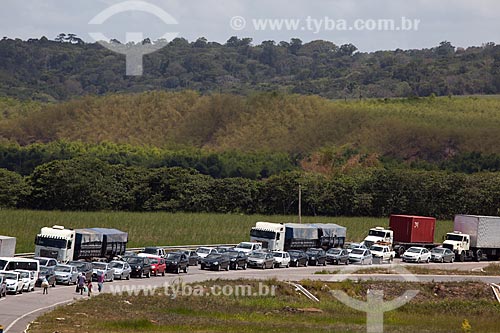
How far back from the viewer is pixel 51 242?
66.2 meters

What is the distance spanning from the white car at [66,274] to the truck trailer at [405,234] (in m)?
35.0

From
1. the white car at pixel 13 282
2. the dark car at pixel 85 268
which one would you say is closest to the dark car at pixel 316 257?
the dark car at pixel 85 268

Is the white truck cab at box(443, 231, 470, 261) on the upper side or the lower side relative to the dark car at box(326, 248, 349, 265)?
upper

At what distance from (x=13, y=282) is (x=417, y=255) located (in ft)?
139

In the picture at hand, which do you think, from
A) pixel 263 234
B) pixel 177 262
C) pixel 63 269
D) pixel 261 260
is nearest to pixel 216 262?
pixel 177 262

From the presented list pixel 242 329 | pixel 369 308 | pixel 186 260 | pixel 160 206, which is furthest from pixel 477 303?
pixel 160 206

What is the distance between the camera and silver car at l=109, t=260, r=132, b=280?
197ft

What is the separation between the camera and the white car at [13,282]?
164ft

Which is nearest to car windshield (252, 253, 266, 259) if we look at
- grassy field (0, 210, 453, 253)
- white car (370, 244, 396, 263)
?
white car (370, 244, 396, 263)

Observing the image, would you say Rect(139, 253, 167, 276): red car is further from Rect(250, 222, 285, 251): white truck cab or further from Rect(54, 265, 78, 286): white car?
Rect(250, 222, 285, 251): white truck cab

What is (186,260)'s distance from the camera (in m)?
68.4

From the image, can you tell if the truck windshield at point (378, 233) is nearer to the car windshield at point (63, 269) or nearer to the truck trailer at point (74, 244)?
the truck trailer at point (74, 244)

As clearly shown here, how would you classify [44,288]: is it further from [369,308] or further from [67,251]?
[369,308]

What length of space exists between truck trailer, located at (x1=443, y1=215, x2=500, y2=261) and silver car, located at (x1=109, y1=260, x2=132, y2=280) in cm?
3697
